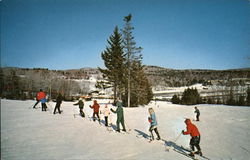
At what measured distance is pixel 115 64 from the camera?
120 ft

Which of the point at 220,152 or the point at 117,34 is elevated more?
the point at 117,34

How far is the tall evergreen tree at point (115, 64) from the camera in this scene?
3562cm

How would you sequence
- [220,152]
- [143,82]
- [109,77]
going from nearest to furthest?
[220,152]
[109,77]
[143,82]

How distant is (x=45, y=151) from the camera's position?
668cm

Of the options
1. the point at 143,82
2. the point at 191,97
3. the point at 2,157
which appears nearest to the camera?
the point at 2,157

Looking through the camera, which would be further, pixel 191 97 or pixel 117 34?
pixel 191 97

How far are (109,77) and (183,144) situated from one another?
1086 inches

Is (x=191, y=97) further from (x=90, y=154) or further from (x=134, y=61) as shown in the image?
(x=90, y=154)

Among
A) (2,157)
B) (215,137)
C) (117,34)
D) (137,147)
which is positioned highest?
(117,34)

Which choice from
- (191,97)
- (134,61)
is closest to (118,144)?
(134,61)

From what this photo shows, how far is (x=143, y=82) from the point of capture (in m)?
A: 41.9

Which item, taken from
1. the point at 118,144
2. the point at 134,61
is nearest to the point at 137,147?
the point at 118,144

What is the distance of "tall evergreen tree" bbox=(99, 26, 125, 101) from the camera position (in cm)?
3562

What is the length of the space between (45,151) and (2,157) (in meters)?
1.42
